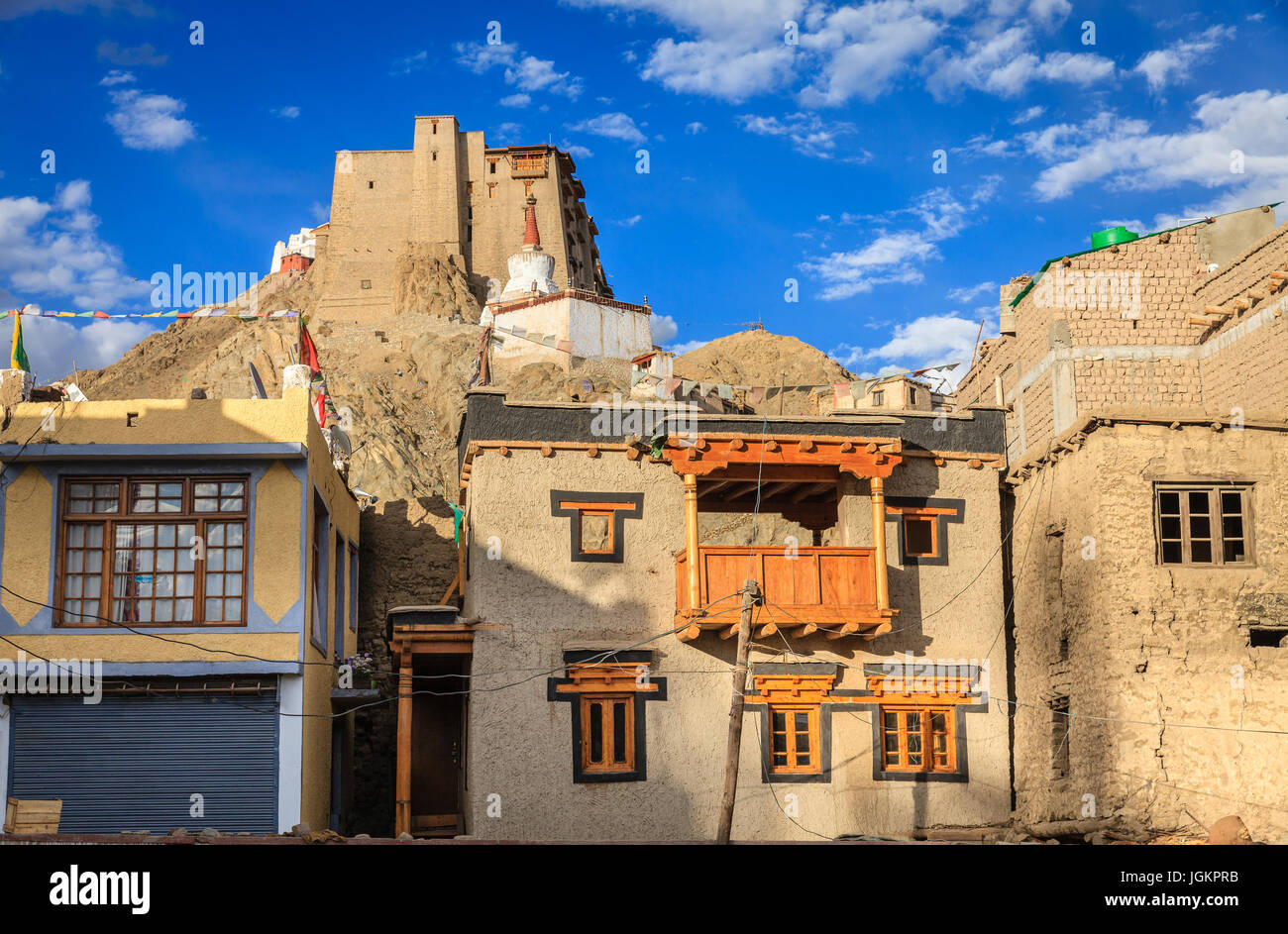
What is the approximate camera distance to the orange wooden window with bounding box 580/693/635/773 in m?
22.3

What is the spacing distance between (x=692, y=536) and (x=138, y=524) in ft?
28.2

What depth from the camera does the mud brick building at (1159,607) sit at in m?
19.6

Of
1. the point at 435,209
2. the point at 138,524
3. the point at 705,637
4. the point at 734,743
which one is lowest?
the point at 734,743

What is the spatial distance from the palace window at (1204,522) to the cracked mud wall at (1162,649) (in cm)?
18

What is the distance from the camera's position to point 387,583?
92.5 ft

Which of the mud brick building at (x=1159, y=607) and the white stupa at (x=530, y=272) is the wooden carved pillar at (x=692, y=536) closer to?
the mud brick building at (x=1159, y=607)

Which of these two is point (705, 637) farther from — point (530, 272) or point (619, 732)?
point (530, 272)

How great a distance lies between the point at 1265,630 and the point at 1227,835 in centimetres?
357

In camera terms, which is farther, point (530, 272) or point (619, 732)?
point (530, 272)

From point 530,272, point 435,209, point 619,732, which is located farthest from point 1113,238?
point 435,209

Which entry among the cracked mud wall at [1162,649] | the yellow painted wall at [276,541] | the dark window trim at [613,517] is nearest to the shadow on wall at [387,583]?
the dark window trim at [613,517]

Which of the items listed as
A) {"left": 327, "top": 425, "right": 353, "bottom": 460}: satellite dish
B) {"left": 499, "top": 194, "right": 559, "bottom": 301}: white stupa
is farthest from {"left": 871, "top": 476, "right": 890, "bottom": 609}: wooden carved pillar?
{"left": 499, "top": 194, "right": 559, "bottom": 301}: white stupa
